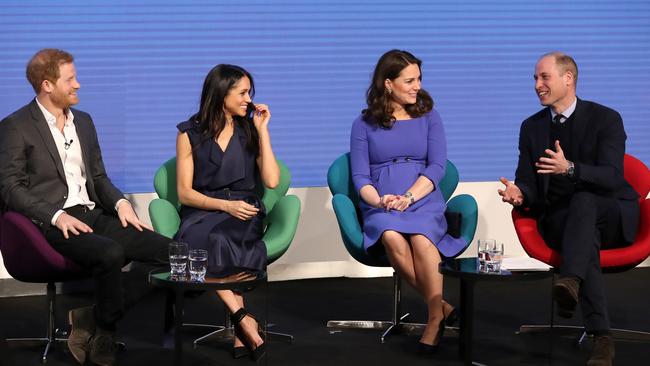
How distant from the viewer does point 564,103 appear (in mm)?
5238

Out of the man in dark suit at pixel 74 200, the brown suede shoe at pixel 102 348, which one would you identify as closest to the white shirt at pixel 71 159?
the man in dark suit at pixel 74 200

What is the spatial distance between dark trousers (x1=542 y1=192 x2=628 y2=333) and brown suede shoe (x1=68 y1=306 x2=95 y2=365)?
82.1 inches

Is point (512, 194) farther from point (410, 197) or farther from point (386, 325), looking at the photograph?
point (386, 325)

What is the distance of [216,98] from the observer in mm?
5242

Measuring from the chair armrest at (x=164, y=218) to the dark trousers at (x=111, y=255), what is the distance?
0.77 ft

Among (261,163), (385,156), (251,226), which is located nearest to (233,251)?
(251,226)

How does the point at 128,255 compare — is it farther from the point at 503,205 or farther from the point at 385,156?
the point at 503,205

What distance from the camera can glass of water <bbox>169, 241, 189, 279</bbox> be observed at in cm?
423

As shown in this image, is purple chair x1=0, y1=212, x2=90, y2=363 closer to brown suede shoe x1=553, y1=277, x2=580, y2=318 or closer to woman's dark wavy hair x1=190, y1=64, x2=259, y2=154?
woman's dark wavy hair x1=190, y1=64, x2=259, y2=154

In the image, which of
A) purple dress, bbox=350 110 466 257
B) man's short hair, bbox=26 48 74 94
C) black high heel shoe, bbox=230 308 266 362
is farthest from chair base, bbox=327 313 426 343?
man's short hair, bbox=26 48 74 94

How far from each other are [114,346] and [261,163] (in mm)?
1221

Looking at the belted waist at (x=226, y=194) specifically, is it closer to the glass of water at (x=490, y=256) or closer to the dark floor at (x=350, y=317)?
the dark floor at (x=350, y=317)

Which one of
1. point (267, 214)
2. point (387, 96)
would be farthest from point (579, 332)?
point (267, 214)

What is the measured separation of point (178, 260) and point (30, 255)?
34.4 inches
